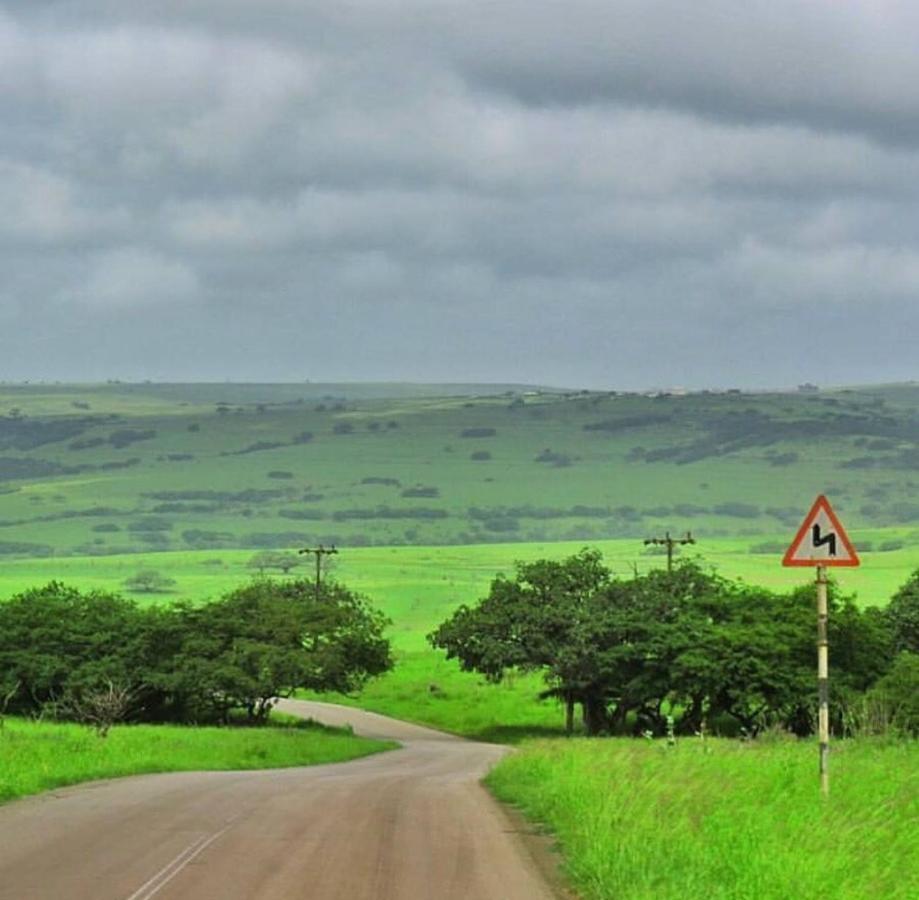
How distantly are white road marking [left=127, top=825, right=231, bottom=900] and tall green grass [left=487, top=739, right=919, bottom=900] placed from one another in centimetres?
423

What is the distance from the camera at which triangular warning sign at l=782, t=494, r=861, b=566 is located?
2128cm

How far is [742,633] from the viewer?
77875mm

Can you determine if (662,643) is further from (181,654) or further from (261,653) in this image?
(181,654)

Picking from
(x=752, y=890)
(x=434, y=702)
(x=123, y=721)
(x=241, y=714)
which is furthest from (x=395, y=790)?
(x=434, y=702)

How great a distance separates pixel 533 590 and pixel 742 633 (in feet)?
59.3

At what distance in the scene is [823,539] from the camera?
21406 millimetres

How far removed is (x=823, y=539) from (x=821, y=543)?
58mm

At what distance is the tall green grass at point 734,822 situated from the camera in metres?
15.1

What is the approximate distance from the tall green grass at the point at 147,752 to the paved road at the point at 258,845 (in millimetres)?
908

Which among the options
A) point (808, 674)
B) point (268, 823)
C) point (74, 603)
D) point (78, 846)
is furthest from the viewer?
point (74, 603)

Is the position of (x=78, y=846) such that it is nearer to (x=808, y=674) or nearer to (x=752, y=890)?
(x=752, y=890)

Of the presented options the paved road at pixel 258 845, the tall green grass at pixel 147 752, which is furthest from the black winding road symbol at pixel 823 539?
the tall green grass at pixel 147 752

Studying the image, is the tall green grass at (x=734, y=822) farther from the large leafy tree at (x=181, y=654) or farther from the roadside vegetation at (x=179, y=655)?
→ the large leafy tree at (x=181, y=654)

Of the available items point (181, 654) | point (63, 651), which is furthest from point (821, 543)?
point (63, 651)
